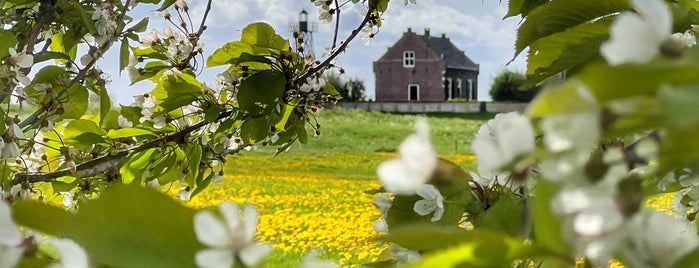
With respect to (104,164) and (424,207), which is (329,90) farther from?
(424,207)

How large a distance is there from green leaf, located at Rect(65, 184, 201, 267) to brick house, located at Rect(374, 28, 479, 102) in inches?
760

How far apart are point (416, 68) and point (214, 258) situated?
65.5ft

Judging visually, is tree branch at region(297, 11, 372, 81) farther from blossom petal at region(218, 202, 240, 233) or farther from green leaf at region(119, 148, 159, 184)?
blossom petal at region(218, 202, 240, 233)

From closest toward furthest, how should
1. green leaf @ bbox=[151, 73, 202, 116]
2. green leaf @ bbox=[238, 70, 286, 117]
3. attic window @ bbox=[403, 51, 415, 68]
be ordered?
1. green leaf @ bbox=[238, 70, 286, 117]
2. green leaf @ bbox=[151, 73, 202, 116]
3. attic window @ bbox=[403, 51, 415, 68]

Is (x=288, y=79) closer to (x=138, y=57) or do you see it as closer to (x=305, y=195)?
(x=138, y=57)

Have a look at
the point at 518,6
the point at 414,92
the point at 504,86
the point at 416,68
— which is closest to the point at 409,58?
the point at 416,68

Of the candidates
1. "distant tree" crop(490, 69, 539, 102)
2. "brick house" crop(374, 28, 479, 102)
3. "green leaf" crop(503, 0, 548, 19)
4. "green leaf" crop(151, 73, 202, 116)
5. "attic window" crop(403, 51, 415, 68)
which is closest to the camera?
"green leaf" crop(503, 0, 548, 19)

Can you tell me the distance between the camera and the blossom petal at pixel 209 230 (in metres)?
0.21

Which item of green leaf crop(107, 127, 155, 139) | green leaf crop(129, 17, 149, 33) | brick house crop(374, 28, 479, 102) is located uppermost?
brick house crop(374, 28, 479, 102)

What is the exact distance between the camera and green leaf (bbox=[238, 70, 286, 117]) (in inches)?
42.3

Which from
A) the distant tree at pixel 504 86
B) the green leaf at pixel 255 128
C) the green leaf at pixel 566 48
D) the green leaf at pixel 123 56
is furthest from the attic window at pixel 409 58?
the green leaf at pixel 566 48

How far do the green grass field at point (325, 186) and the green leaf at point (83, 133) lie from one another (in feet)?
0.89

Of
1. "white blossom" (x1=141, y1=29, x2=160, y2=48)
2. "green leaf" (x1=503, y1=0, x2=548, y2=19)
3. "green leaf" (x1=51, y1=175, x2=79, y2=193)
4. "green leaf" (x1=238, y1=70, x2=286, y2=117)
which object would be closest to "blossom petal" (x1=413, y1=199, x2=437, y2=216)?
"green leaf" (x1=503, y1=0, x2=548, y2=19)

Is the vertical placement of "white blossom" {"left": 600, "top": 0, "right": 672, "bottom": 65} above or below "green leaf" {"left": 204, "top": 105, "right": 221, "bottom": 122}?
above
